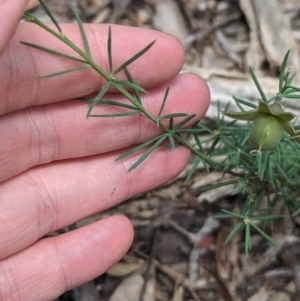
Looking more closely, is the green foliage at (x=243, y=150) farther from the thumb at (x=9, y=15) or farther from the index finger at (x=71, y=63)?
the thumb at (x=9, y=15)

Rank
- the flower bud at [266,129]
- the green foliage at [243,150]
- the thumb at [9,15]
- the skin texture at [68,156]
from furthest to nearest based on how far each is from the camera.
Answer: the skin texture at [68,156], the green foliage at [243,150], the flower bud at [266,129], the thumb at [9,15]

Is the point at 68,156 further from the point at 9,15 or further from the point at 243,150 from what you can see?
the point at 9,15

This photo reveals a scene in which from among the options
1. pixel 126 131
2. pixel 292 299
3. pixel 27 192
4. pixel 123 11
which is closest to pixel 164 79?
pixel 126 131

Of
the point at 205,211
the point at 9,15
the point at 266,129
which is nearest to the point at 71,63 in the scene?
the point at 9,15

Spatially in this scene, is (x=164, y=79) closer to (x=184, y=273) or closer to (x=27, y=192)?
(x=27, y=192)

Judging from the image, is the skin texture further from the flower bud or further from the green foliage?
the flower bud

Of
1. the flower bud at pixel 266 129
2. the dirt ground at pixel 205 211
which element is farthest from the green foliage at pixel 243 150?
the dirt ground at pixel 205 211

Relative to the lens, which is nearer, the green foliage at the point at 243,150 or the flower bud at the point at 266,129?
the flower bud at the point at 266,129

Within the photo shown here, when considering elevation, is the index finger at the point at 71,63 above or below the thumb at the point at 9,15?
below
